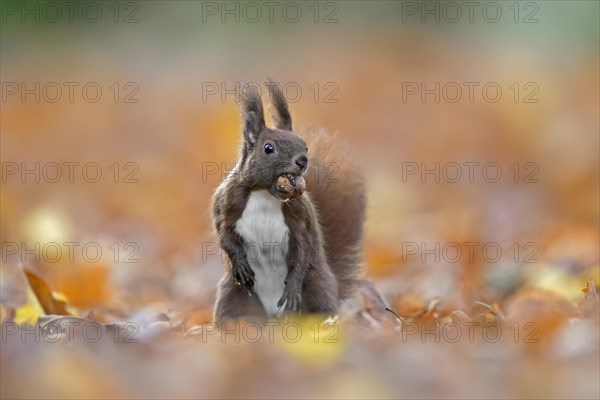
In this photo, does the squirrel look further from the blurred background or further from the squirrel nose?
the blurred background

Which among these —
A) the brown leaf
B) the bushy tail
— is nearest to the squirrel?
the bushy tail

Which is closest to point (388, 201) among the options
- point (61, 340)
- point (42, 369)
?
point (61, 340)

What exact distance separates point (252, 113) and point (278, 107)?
6.3 inches

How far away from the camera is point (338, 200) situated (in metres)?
4.54

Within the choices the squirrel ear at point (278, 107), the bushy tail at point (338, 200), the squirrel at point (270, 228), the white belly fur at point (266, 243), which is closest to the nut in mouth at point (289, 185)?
the squirrel at point (270, 228)

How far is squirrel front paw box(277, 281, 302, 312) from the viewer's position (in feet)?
12.8

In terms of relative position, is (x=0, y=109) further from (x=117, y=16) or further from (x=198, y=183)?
(x=198, y=183)

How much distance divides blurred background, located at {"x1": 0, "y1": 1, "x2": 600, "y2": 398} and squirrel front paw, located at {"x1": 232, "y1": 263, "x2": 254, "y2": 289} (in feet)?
0.98

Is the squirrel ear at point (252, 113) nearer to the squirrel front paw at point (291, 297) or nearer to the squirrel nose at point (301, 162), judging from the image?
the squirrel nose at point (301, 162)

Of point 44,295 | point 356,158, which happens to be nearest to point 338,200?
point 356,158

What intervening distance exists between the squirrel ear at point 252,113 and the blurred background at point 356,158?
0.46 meters

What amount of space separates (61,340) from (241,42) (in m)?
8.28

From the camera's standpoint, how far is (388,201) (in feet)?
24.7

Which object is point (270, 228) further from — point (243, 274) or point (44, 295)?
point (44, 295)
